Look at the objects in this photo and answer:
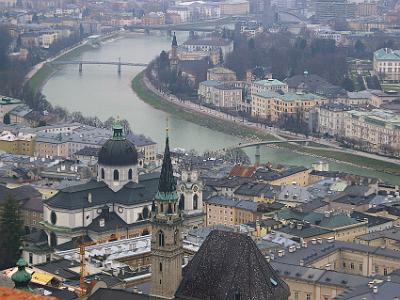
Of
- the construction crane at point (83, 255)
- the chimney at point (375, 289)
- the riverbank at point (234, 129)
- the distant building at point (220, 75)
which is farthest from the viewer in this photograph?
the distant building at point (220, 75)

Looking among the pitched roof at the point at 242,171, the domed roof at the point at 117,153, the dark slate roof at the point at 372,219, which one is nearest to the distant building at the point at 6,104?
the pitched roof at the point at 242,171

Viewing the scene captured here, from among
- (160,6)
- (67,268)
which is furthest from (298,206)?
(160,6)

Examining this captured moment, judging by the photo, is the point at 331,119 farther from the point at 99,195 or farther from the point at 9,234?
the point at 9,234

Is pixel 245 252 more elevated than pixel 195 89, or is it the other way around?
pixel 245 252

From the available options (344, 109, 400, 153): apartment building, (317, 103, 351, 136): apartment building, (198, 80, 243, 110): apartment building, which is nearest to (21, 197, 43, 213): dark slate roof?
(344, 109, 400, 153): apartment building

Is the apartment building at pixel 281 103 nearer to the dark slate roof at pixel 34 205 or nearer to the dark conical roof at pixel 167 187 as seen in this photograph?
the dark slate roof at pixel 34 205

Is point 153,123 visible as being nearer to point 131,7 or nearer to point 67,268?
point 67,268

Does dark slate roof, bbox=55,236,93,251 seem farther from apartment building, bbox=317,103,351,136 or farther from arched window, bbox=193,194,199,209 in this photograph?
apartment building, bbox=317,103,351,136
